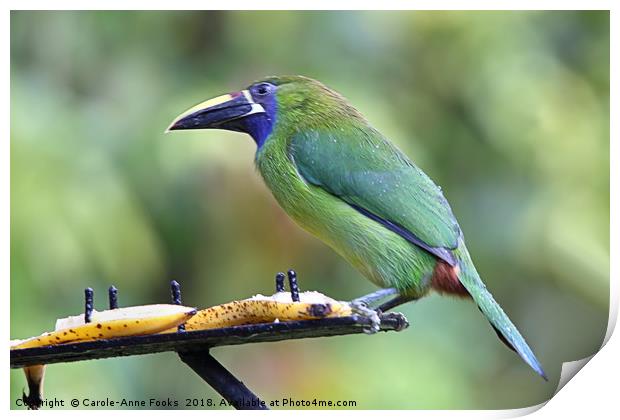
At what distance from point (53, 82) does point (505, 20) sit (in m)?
A: 1.51

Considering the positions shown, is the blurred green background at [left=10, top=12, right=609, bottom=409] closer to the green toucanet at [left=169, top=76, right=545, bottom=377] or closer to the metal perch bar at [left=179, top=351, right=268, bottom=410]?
the green toucanet at [left=169, top=76, right=545, bottom=377]

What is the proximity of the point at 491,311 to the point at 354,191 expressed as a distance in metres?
0.46

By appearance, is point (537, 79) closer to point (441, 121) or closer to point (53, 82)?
Answer: point (441, 121)

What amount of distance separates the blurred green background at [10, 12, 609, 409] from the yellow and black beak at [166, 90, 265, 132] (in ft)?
1.93

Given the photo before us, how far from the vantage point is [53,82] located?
3.33m

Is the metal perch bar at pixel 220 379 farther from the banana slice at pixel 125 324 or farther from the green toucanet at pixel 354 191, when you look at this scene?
the green toucanet at pixel 354 191

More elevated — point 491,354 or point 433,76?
point 433,76

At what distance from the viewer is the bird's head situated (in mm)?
2637

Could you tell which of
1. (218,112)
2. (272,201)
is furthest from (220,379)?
(272,201)

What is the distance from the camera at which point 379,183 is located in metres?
2.54

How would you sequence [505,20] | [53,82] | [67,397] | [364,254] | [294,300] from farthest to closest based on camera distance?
[53,82] < [505,20] < [67,397] < [364,254] < [294,300]

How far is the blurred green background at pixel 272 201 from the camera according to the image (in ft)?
9.90

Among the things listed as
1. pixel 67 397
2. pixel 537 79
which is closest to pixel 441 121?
pixel 537 79
